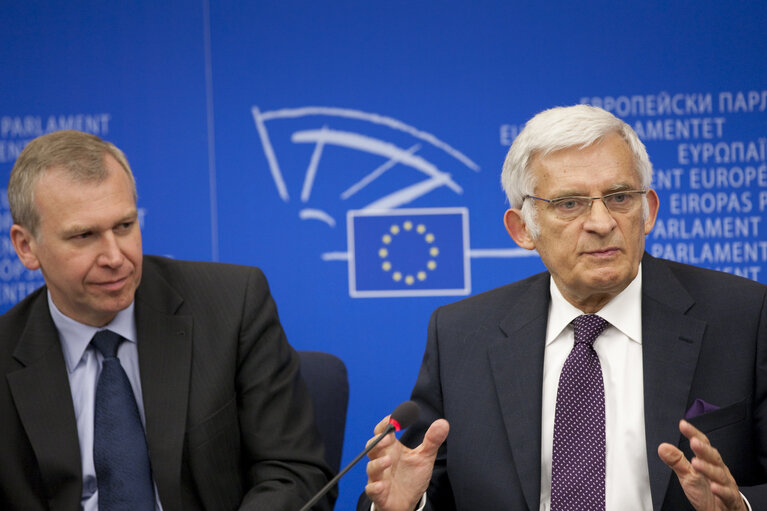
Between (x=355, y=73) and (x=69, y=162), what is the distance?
5.92 feet

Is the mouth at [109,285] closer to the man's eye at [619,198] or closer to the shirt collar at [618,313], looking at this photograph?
the shirt collar at [618,313]

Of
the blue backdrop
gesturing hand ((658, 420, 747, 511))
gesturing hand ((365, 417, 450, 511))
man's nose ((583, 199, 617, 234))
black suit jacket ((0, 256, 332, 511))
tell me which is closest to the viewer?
gesturing hand ((658, 420, 747, 511))

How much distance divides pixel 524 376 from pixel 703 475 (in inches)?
21.6

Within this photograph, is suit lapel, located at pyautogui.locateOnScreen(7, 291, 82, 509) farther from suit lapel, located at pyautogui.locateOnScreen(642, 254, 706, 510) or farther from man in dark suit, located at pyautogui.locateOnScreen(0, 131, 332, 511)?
suit lapel, located at pyautogui.locateOnScreen(642, 254, 706, 510)

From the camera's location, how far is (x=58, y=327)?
87.1 inches

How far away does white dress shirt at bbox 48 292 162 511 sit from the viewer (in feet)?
6.91

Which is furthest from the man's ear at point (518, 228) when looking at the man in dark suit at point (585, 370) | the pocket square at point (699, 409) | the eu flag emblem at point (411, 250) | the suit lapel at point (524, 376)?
the eu flag emblem at point (411, 250)

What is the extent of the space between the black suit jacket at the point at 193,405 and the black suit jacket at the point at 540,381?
292mm

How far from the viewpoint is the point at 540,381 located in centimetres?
205

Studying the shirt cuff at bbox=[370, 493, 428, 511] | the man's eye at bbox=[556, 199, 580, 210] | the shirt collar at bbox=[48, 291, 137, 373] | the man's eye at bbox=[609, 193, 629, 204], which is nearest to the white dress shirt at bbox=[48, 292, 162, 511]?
the shirt collar at bbox=[48, 291, 137, 373]

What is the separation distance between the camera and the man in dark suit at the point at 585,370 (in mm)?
1891

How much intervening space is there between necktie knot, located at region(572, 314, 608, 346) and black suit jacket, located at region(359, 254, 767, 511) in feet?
0.32

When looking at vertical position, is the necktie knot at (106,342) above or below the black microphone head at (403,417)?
above

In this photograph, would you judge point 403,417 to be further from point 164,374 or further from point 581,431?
point 164,374
